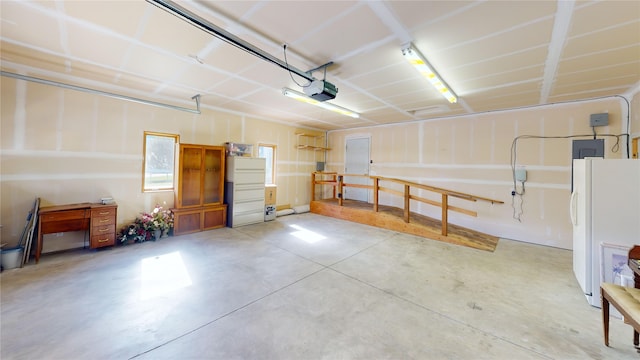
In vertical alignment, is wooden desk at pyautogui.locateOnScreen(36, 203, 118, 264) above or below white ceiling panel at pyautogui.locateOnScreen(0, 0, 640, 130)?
below

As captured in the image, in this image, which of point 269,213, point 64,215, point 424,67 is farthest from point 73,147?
point 424,67

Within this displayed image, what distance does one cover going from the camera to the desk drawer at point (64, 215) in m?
3.52

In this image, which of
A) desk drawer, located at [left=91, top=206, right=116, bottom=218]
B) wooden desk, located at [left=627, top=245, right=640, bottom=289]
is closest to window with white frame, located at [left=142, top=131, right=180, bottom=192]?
desk drawer, located at [left=91, top=206, right=116, bottom=218]

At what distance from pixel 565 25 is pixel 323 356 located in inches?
151

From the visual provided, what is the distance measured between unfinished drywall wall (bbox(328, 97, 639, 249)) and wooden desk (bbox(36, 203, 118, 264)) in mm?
6943

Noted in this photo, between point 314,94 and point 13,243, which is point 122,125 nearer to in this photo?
point 13,243

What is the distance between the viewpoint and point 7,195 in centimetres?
359

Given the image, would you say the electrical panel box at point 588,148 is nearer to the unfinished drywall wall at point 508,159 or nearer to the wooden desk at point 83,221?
the unfinished drywall wall at point 508,159

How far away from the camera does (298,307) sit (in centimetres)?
248

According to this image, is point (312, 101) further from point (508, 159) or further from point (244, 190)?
point (508, 159)

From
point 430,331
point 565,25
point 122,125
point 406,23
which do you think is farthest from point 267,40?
point 122,125

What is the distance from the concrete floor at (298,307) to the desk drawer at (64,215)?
66 cm

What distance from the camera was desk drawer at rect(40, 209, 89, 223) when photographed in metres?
3.52

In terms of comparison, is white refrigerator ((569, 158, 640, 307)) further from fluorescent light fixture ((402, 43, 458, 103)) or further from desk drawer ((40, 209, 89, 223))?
desk drawer ((40, 209, 89, 223))
